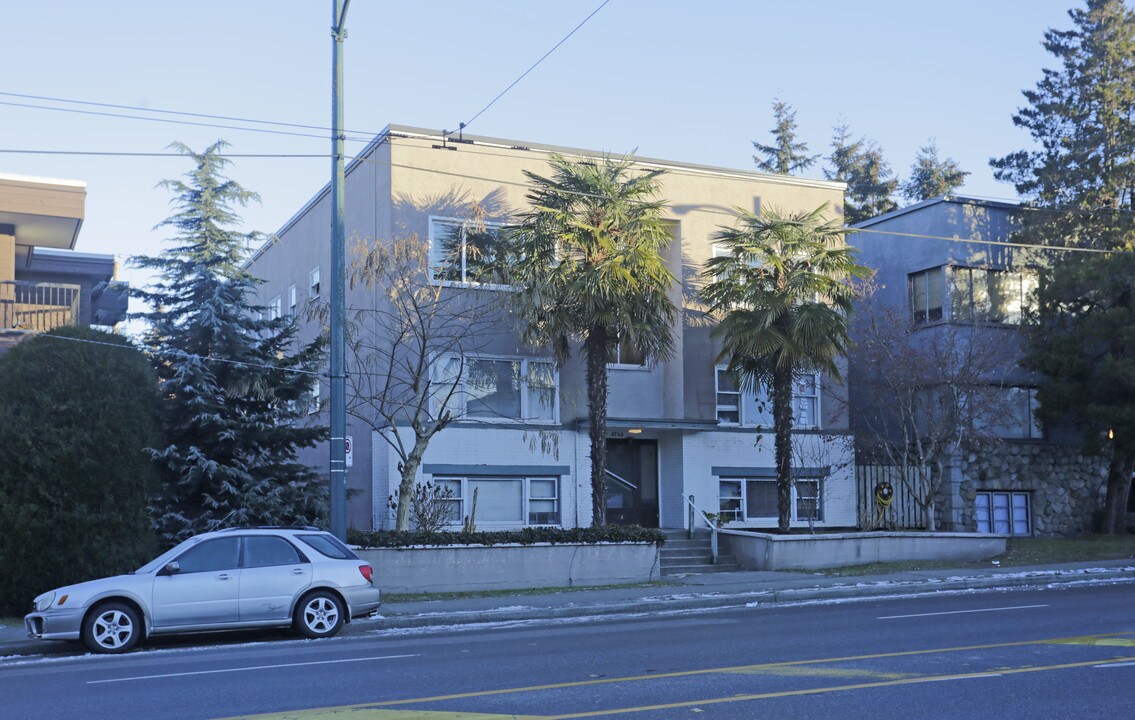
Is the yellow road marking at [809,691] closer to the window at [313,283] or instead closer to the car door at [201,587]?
the car door at [201,587]

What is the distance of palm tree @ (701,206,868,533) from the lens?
25094 millimetres

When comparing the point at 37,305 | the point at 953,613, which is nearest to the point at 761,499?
the point at 953,613

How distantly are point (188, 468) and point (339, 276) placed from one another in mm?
4574

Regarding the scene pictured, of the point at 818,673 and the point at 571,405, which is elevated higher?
the point at 571,405

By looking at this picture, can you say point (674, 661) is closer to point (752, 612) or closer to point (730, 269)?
point (752, 612)

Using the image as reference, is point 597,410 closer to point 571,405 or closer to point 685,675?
point 571,405

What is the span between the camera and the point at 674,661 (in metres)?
11.7

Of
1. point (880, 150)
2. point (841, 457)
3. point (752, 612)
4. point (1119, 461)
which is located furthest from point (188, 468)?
point (880, 150)

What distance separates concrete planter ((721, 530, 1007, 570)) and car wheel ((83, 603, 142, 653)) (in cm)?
1447

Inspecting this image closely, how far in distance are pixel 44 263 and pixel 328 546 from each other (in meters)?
15.6

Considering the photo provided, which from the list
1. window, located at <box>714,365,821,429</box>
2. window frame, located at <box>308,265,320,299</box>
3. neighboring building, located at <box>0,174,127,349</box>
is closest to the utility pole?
neighboring building, located at <box>0,174,127,349</box>

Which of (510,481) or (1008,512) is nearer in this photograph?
(510,481)

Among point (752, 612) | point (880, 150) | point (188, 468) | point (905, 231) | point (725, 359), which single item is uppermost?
point (880, 150)

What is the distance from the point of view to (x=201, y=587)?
48.5 ft
